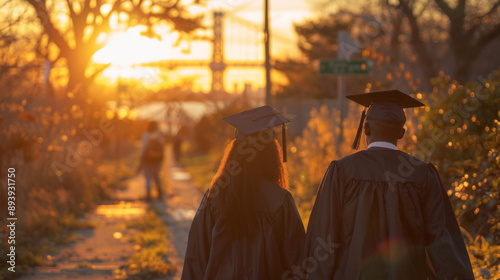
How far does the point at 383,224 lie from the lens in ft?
13.3

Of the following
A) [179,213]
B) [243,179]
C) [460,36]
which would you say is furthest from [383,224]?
[460,36]

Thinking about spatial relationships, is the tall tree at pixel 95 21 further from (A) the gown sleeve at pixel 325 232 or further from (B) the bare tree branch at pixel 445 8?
(A) the gown sleeve at pixel 325 232

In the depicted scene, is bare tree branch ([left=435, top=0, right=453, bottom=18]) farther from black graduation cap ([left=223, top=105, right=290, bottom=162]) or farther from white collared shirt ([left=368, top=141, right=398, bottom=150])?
white collared shirt ([left=368, top=141, right=398, bottom=150])

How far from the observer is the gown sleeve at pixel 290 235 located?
439cm

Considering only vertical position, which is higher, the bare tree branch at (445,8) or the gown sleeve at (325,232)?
the bare tree branch at (445,8)

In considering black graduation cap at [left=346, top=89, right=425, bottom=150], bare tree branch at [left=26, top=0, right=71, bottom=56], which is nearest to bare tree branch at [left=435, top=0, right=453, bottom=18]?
bare tree branch at [left=26, top=0, right=71, bottom=56]

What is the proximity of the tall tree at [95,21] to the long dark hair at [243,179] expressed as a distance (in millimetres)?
11099

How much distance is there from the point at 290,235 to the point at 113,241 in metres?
6.49

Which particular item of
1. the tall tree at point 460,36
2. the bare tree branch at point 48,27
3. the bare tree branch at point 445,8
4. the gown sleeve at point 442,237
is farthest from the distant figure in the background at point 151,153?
the gown sleeve at point 442,237

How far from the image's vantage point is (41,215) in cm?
1096

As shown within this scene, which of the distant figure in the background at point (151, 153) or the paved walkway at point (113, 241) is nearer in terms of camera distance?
the paved walkway at point (113, 241)

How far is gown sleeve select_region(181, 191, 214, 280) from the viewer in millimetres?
4512

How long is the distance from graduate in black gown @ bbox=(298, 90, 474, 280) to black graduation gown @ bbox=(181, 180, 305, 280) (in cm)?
24

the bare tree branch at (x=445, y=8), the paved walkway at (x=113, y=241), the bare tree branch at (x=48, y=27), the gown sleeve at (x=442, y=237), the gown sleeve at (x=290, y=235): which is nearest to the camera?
the gown sleeve at (x=442, y=237)
